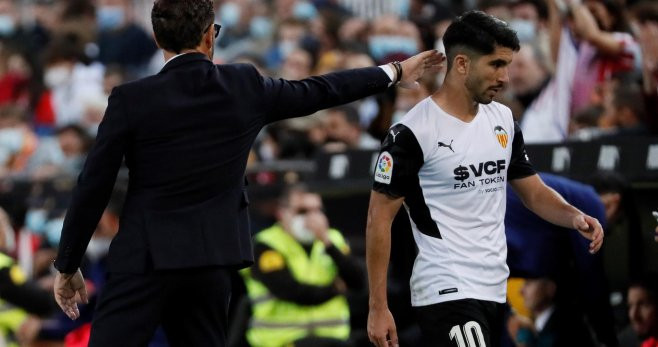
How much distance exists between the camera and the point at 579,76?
10859 mm

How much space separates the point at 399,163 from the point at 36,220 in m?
6.97

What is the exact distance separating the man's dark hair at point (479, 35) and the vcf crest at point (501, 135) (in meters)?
0.35

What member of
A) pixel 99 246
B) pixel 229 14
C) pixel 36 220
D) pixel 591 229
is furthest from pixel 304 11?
pixel 591 229

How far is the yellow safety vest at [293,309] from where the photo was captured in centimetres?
995

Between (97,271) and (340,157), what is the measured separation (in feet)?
6.24

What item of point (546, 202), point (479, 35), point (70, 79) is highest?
point (70, 79)

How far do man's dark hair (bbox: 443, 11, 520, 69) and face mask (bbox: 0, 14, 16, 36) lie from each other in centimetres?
1305

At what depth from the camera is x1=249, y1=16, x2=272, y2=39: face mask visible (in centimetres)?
1694

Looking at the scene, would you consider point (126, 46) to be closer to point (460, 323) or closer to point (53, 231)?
point (53, 231)

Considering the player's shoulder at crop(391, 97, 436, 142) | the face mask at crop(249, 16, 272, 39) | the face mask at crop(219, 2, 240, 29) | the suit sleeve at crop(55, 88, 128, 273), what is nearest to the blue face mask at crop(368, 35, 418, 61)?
the face mask at crop(249, 16, 272, 39)

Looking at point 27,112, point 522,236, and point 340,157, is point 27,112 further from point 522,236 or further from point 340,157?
point 522,236

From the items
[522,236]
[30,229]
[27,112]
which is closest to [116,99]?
[522,236]

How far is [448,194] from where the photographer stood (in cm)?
606

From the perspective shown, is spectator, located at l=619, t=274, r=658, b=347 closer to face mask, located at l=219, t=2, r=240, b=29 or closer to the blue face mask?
the blue face mask
